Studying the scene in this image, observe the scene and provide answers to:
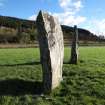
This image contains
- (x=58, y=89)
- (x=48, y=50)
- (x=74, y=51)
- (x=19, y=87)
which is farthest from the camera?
(x=74, y=51)

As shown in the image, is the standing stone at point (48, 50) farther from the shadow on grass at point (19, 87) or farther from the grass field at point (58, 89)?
the shadow on grass at point (19, 87)

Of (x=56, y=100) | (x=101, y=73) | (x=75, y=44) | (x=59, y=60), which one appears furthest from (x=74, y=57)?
(x=56, y=100)

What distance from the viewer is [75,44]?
959 inches

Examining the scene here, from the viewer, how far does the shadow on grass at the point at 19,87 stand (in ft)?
48.0

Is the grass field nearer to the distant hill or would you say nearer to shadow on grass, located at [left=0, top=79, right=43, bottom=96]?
shadow on grass, located at [left=0, top=79, right=43, bottom=96]

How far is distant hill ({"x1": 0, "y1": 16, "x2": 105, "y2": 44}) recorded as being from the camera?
82.5m

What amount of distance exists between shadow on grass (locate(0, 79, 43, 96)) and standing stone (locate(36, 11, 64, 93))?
Result: 701 mm

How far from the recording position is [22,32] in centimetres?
9050

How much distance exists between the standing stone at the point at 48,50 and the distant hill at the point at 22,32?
208 ft

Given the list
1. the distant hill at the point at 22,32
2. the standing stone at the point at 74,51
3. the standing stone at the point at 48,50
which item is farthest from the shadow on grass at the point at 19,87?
the distant hill at the point at 22,32

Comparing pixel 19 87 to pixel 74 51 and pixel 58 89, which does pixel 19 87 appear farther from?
pixel 74 51

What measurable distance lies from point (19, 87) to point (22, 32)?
75.9 m

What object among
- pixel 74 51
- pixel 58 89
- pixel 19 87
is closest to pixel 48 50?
pixel 58 89

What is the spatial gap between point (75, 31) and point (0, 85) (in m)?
10.7
